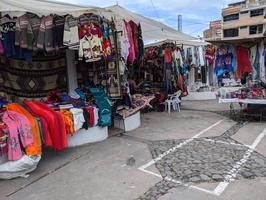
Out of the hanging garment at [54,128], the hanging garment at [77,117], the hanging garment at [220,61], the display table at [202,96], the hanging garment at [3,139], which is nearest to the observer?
the hanging garment at [3,139]

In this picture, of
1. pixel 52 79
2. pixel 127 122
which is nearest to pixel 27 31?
pixel 52 79

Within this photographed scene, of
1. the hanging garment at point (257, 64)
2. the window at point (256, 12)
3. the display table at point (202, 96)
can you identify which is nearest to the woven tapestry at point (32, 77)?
the hanging garment at point (257, 64)

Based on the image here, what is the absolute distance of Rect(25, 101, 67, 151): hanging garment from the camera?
3.70m

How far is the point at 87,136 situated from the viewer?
15.2 ft

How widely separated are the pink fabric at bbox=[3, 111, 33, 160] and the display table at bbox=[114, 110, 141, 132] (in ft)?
7.61

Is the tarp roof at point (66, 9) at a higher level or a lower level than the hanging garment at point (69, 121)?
higher

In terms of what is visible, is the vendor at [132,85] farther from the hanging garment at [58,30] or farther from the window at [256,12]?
the window at [256,12]

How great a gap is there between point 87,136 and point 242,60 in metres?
4.61

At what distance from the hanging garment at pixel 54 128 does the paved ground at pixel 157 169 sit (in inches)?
13.0

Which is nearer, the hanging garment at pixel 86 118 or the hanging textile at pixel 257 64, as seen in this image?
the hanging garment at pixel 86 118

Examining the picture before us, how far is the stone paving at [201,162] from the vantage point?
3136mm

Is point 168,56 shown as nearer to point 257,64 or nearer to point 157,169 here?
point 257,64

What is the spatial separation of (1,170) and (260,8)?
34668 mm

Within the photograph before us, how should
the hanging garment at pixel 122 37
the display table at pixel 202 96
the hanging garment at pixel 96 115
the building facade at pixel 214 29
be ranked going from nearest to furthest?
1. the hanging garment at pixel 96 115
2. the hanging garment at pixel 122 37
3. the display table at pixel 202 96
4. the building facade at pixel 214 29
